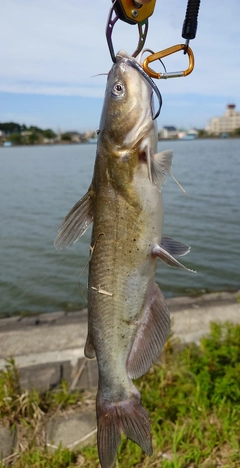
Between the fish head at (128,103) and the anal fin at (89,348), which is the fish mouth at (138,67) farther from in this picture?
the anal fin at (89,348)

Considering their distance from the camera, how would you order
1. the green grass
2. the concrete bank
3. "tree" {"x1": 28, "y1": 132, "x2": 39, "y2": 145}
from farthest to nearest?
"tree" {"x1": 28, "y1": 132, "x2": 39, "y2": 145}
the concrete bank
the green grass

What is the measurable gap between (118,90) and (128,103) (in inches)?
3.2

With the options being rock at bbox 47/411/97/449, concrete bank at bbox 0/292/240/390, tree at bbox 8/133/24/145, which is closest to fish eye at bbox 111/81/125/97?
rock at bbox 47/411/97/449

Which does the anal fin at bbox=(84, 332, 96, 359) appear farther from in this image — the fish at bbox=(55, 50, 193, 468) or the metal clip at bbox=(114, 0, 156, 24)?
the metal clip at bbox=(114, 0, 156, 24)

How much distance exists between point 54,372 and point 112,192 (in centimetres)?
320

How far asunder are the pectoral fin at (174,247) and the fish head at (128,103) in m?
0.52

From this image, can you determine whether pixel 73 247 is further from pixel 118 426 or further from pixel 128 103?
pixel 128 103

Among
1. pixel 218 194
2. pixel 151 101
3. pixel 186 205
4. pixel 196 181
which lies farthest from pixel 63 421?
pixel 196 181

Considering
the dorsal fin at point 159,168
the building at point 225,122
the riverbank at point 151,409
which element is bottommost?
the riverbank at point 151,409

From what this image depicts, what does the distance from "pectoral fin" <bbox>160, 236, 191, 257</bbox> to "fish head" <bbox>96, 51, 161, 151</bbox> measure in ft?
1.69

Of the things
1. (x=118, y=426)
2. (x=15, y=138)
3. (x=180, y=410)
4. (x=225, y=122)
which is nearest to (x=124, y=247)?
(x=118, y=426)

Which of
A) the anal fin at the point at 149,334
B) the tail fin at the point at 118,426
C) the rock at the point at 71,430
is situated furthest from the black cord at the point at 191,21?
the rock at the point at 71,430

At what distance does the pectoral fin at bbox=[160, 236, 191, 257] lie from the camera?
6.95 feet

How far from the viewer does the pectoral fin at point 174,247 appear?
212 centimetres
